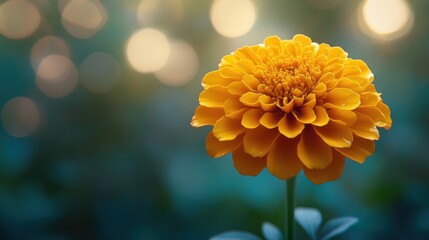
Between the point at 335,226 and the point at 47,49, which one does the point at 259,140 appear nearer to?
the point at 335,226

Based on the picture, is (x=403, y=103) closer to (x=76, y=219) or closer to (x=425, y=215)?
(x=425, y=215)

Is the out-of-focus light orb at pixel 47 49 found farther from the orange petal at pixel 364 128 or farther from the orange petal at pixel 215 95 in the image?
the orange petal at pixel 364 128

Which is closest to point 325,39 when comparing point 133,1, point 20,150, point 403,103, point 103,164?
point 403,103

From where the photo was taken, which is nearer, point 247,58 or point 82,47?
point 247,58

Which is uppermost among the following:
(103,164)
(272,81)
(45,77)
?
(272,81)

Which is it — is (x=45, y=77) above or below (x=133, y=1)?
below

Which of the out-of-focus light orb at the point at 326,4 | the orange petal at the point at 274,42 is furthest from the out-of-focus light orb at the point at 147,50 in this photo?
the orange petal at the point at 274,42

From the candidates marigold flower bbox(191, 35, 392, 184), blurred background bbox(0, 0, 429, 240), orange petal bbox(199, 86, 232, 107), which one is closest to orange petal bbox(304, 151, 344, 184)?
marigold flower bbox(191, 35, 392, 184)
